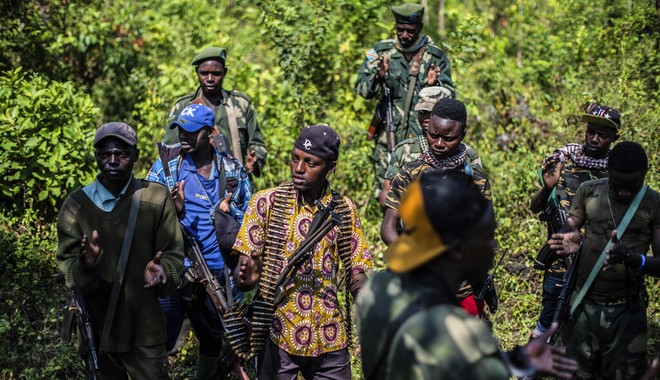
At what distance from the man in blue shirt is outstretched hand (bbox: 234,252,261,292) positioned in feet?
4.34

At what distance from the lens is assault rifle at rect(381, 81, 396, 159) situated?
25.5 ft

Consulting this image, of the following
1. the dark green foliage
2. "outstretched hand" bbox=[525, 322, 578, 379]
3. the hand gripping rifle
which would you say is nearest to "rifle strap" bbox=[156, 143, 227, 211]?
the hand gripping rifle

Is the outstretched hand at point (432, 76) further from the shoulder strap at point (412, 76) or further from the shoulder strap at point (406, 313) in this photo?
the shoulder strap at point (406, 313)

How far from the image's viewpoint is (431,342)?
8.30 ft

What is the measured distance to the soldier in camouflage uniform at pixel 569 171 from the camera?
219 inches

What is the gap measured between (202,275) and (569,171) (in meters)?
2.75

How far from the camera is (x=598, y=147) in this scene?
220 inches

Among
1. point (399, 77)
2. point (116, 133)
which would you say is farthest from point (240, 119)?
point (116, 133)

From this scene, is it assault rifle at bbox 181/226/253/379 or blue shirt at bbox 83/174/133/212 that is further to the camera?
assault rifle at bbox 181/226/253/379

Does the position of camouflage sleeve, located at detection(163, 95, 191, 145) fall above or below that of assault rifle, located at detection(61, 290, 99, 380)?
above

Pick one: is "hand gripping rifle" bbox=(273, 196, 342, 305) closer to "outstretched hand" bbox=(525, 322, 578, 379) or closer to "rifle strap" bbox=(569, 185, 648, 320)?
"rifle strap" bbox=(569, 185, 648, 320)

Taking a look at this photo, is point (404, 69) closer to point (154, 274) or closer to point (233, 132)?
point (233, 132)

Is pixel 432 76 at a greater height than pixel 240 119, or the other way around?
pixel 432 76

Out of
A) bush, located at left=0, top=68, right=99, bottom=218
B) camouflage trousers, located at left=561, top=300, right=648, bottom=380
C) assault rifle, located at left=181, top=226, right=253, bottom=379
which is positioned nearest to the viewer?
camouflage trousers, located at left=561, top=300, right=648, bottom=380
